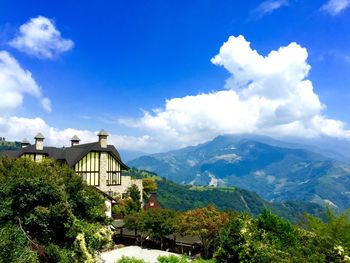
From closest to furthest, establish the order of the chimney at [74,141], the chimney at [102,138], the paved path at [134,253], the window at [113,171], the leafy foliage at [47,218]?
the leafy foliage at [47,218] < the paved path at [134,253] < the chimney at [102,138] < the window at [113,171] < the chimney at [74,141]

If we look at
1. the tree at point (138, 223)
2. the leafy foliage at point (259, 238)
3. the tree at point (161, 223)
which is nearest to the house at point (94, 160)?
the tree at point (138, 223)

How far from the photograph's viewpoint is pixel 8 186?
18.2 m

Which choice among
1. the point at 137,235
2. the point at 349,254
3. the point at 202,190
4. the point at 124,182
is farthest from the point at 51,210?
the point at 202,190

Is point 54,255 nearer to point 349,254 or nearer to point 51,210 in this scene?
point 51,210

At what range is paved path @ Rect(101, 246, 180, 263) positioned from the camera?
91.2 feet

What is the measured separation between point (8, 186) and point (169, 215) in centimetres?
1553

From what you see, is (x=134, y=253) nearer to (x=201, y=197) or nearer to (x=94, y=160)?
(x=94, y=160)

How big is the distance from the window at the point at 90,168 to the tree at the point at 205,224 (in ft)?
55.7

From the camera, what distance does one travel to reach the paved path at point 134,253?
27812mm

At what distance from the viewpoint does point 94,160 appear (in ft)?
139

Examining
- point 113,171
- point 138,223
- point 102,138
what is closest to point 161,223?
point 138,223

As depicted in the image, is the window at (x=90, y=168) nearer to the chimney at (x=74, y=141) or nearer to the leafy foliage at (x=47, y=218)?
the chimney at (x=74, y=141)

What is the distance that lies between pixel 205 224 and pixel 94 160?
779 inches

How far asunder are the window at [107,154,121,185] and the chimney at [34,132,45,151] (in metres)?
8.58
